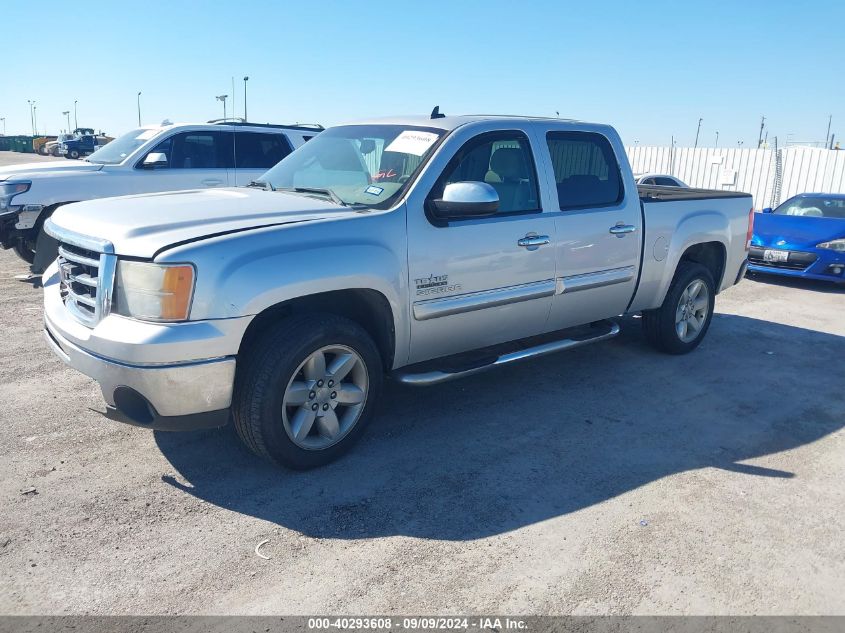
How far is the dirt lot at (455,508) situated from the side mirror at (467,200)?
1431 millimetres

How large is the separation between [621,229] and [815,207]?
26.0 feet

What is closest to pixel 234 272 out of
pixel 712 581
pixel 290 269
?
pixel 290 269

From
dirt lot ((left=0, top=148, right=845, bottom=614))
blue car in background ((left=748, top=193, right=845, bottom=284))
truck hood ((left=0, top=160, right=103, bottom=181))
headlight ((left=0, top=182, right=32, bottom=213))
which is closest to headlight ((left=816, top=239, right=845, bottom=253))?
blue car in background ((left=748, top=193, right=845, bottom=284))

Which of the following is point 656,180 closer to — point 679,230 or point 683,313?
point 683,313

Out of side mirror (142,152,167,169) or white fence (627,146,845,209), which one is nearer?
side mirror (142,152,167,169)

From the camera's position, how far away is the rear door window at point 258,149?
30.9 feet

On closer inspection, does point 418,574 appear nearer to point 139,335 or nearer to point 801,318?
point 139,335

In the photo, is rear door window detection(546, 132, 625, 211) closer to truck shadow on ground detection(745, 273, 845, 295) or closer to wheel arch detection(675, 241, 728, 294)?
wheel arch detection(675, 241, 728, 294)

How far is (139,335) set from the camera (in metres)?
3.13

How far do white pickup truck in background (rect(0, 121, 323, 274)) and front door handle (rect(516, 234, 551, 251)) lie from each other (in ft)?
18.9

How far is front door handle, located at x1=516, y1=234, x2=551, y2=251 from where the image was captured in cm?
448

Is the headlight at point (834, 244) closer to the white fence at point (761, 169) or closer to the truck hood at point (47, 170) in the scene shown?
the white fence at point (761, 169)

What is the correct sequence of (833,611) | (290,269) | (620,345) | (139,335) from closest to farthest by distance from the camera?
(833,611) < (139,335) < (290,269) < (620,345)

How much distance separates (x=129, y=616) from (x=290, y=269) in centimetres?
168
